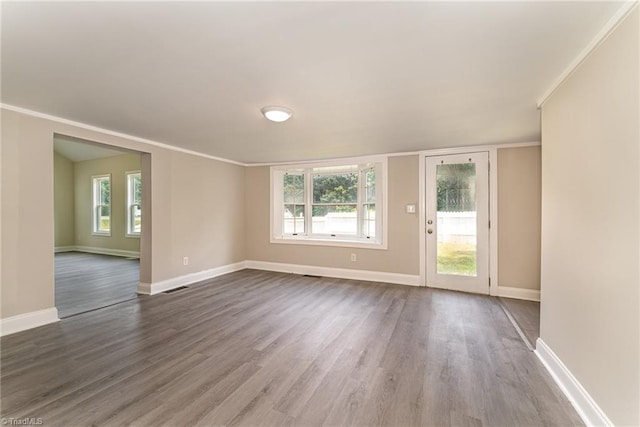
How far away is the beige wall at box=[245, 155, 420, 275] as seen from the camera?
457cm

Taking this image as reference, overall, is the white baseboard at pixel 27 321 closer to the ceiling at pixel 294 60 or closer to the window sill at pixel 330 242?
the ceiling at pixel 294 60

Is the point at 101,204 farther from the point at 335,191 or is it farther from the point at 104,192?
the point at 335,191

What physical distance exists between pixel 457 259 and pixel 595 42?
3.23 metres

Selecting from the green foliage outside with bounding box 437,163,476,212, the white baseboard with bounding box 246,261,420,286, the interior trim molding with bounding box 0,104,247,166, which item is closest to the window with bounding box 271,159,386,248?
the white baseboard with bounding box 246,261,420,286

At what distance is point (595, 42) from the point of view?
1.59m

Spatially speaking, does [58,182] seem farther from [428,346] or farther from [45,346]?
[428,346]

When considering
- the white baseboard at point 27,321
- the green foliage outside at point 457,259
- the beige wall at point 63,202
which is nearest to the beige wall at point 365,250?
the green foliage outside at point 457,259

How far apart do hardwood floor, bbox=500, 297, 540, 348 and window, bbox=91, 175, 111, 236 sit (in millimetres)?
9361

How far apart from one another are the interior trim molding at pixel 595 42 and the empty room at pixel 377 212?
1cm

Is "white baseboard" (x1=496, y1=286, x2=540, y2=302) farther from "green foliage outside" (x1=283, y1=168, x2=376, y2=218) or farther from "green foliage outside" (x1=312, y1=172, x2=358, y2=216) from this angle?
"green foliage outside" (x1=312, y1=172, x2=358, y2=216)

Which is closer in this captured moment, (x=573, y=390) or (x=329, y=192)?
(x=573, y=390)

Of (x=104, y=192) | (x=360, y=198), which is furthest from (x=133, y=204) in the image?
(x=360, y=198)

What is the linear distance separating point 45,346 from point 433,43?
388cm

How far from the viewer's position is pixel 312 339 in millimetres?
2650
